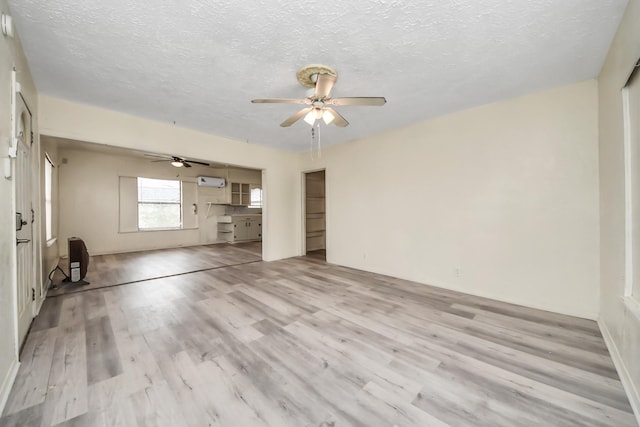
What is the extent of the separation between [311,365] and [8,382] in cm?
187

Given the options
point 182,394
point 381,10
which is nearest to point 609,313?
point 381,10

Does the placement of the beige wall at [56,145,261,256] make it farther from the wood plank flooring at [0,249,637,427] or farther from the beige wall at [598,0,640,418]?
the beige wall at [598,0,640,418]

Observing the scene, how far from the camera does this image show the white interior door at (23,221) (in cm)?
187

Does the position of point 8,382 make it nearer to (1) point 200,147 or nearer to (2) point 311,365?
(2) point 311,365

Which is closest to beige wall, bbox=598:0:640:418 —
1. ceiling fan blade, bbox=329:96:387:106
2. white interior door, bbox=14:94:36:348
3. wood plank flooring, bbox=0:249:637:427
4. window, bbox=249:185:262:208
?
wood plank flooring, bbox=0:249:637:427

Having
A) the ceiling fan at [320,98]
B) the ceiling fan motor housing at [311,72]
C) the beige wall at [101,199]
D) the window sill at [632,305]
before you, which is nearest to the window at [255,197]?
the beige wall at [101,199]

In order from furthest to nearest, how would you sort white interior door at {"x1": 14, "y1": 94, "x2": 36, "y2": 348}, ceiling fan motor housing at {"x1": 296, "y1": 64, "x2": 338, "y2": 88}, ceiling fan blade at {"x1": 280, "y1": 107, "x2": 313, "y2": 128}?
ceiling fan blade at {"x1": 280, "y1": 107, "x2": 313, "y2": 128} → ceiling fan motor housing at {"x1": 296, "y1": 64, "x2": 338, "y2": 88} → white interior door at {"x1": 14, "y1": 94, "x2": 36, "y2": 348}

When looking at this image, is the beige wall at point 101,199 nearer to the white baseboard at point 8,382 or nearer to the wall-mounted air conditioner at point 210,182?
the wall-mounted air conditioner at point 210,182

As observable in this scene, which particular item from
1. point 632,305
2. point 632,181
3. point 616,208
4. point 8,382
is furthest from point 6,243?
point 616,208

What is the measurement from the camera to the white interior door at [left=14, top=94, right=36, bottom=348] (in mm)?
1873

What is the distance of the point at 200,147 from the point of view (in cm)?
406

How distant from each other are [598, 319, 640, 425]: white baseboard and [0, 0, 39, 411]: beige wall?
350cm

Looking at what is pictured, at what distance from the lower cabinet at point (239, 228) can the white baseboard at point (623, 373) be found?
802 cm

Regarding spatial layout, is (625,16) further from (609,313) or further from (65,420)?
(65,420)
